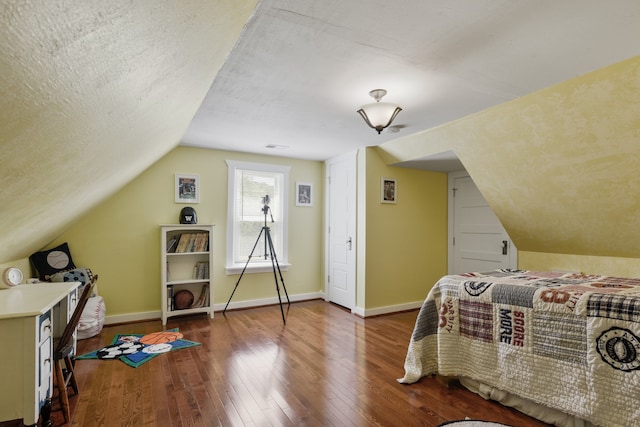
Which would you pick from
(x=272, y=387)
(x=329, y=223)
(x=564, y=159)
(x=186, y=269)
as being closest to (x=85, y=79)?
(x=272, y=387)

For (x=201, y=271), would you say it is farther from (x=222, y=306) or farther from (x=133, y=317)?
(x=133, y=317)

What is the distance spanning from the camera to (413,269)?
488cm

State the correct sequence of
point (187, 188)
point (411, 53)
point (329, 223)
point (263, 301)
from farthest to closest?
point (329, 223) < point (263, 301) < point (187, 188) < point (411, 53)

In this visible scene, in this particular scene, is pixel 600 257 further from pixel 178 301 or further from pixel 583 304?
pixel 178 301

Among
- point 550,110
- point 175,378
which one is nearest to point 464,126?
point 550,110

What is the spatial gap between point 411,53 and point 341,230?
322 cm

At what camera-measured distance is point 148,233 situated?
14.0 ft

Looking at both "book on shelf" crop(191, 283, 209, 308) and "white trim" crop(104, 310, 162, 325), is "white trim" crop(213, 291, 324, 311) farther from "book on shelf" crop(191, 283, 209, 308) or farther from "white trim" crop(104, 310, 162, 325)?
Result: "white trim" crop(104, 310, 162, 325)

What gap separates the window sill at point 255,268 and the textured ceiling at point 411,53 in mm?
2235

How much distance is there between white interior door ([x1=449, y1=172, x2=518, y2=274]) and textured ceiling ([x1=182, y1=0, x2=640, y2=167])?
6.24 feet

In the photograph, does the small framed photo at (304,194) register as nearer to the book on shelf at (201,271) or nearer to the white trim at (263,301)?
the white trim at (263,301)

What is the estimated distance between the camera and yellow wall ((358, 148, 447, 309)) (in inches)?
178

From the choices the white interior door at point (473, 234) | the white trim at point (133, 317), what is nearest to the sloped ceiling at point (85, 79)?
the white trim at point (133, 317)

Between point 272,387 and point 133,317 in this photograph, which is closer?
point 272,387
